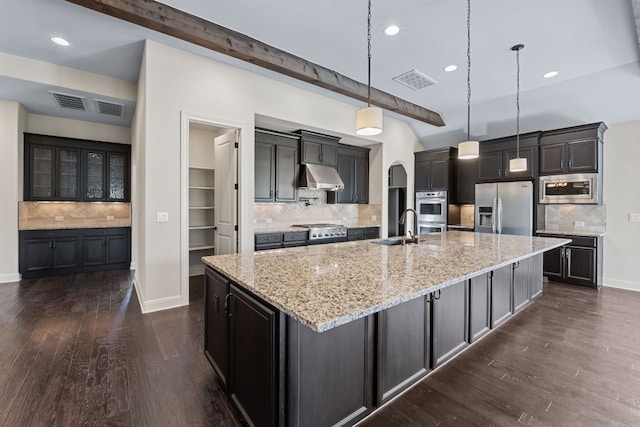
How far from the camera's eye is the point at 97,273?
5.30m

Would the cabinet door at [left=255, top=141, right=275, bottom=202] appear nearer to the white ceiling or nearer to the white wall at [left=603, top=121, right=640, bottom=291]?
the white ceiling

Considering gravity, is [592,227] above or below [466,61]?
below

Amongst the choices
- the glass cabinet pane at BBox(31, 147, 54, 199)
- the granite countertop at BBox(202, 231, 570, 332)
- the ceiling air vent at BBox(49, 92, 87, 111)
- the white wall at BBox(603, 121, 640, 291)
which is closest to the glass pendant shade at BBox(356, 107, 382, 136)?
the granite countertop at BBox(202, 231, 570, 332)

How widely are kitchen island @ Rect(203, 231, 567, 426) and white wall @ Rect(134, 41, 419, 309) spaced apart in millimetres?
1644

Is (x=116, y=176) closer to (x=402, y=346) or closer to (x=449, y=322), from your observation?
(x=402, y=346)

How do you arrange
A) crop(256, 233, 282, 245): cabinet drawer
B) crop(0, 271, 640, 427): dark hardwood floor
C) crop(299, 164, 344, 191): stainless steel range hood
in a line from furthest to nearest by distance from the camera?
1. crop(299, 164, 344, 191): stainless steel range hood
2. crop(256, 233, 282, 245): cabinet drawer
3. crop(0, 271, 640, 427): dark hardwood floor

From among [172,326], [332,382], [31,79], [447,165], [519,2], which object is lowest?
[172,326]

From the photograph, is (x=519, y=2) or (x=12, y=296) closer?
(x=519, y=2)

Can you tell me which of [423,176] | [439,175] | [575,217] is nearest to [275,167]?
[423,176]

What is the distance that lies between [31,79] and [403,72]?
190 inches

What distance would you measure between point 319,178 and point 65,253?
4.57 m

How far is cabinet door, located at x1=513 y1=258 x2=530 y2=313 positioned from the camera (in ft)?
10.2

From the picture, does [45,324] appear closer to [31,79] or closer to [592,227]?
[31,79]

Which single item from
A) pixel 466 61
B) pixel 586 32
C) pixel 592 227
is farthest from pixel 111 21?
pixel 592 227
